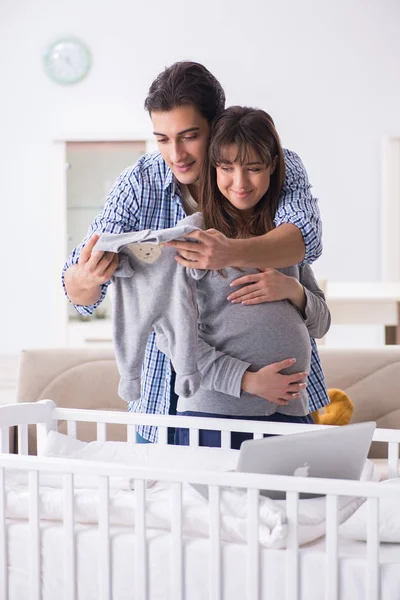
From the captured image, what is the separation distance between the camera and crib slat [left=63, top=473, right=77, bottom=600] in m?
1.23

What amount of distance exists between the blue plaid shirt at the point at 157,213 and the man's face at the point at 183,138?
0.27 ft

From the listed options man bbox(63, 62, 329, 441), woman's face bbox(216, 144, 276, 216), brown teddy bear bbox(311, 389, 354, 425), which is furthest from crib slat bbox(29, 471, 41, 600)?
brown teddy bear bbox(311, 389, 354, 425)

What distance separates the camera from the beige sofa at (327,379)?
8.00ft

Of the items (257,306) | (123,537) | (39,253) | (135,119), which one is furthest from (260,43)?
(123,537)

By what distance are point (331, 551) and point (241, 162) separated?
63cm

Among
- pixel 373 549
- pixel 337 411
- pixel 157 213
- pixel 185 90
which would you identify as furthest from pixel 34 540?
pixel 337 411

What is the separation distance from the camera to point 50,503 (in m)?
1.31

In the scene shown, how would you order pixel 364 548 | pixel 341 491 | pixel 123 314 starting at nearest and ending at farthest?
pixel 341 491, pixel 364 548, pixel 123 314

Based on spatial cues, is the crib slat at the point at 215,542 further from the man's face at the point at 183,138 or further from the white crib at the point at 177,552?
the man's face at the point at 183,138

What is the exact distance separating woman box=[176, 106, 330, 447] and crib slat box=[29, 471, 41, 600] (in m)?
0.36

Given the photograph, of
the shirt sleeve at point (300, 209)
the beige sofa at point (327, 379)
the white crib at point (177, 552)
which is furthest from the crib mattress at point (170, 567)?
the beige sofa at point (327, 379)

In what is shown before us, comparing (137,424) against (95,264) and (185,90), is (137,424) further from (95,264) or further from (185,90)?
(185,90)

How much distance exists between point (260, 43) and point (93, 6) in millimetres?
1113

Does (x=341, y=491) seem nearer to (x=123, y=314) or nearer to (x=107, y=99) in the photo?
(x=123, y=314)
